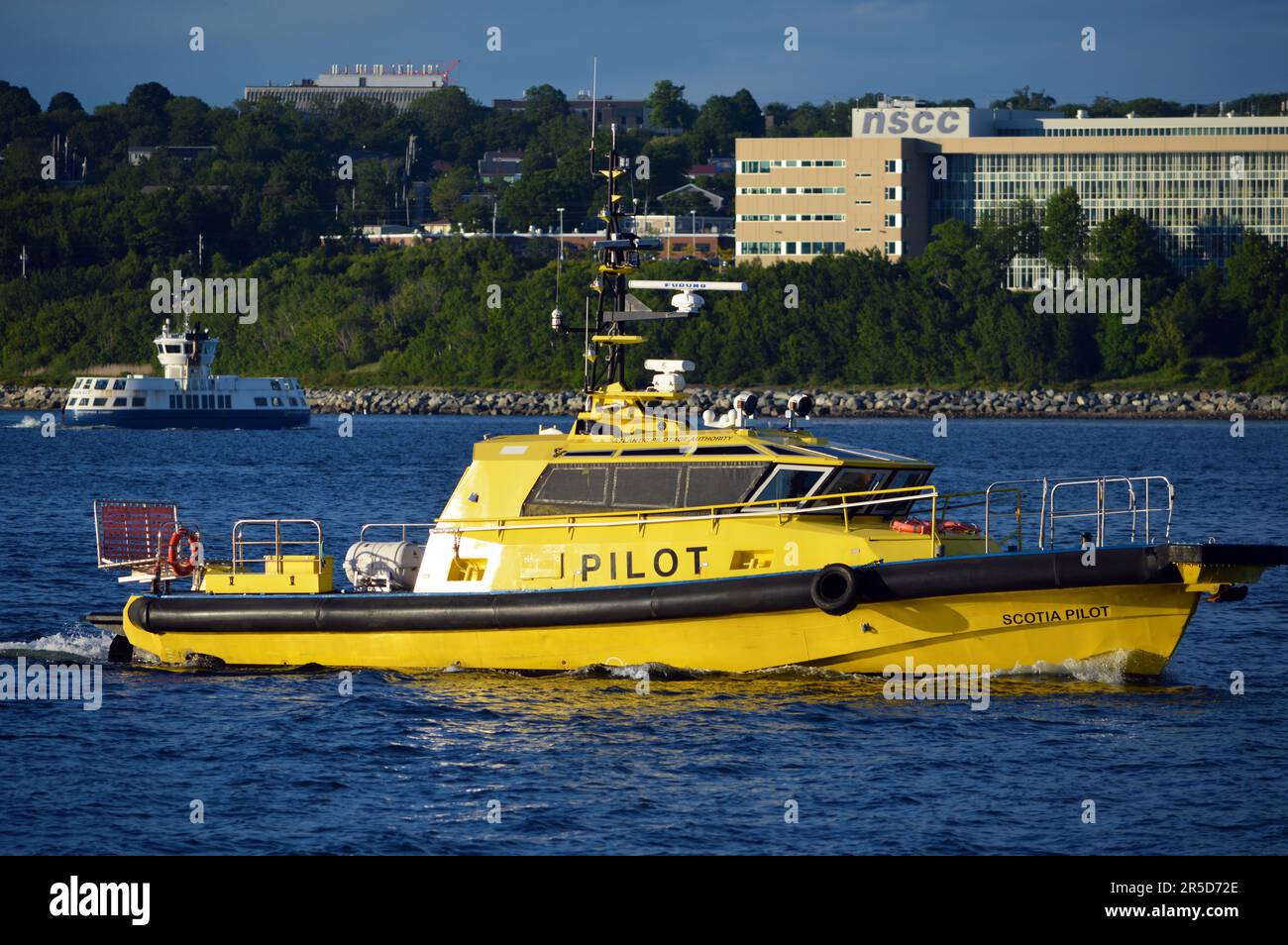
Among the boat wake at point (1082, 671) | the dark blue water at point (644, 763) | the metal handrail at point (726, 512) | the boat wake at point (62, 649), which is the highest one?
the metal handrail at point (726, 512)

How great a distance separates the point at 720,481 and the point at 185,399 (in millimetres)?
69979

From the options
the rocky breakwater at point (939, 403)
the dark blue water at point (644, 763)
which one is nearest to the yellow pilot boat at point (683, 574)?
the dark blue water at point (644, 763)

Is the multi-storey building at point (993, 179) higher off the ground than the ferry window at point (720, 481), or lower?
higher

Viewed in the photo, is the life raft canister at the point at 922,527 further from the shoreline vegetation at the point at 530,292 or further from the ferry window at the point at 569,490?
the shoreline vegetation at the point at 530,292

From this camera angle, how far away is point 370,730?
59.6ft

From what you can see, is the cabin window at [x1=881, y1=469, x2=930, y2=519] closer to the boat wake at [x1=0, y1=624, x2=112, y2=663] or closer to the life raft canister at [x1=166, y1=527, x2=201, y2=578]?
the life raft canister at [x1=166, y1=527, x2=201, y2=578]

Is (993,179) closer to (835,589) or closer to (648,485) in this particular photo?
(648,485)

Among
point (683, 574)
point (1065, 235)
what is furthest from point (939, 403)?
point (683, 574)

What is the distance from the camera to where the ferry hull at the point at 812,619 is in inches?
725

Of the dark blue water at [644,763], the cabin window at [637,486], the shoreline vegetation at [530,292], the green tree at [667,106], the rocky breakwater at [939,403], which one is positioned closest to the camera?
the dark blue water at [644,763]

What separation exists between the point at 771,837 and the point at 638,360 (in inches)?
2937

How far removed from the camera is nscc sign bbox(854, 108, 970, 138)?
387ft

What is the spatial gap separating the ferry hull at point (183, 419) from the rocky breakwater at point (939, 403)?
14.9 meters

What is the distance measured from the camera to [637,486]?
20.0m
